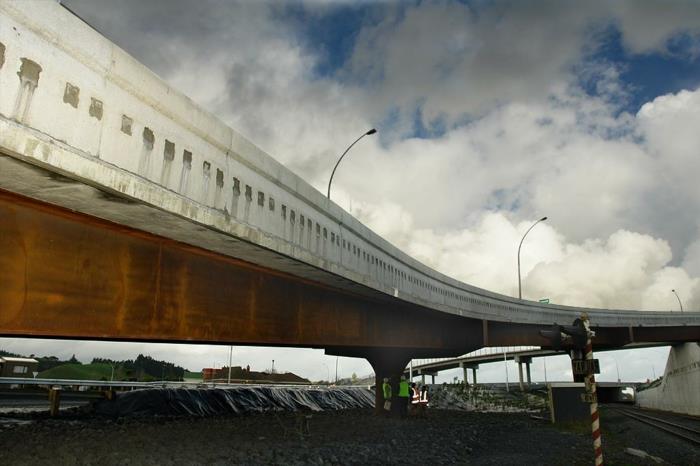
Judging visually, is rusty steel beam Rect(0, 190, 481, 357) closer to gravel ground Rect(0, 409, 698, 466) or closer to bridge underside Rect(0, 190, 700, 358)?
bridge underside Rect(0, 190, 700, 358)

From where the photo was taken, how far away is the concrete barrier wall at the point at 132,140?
17.8ft

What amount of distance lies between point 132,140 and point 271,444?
11.9 m

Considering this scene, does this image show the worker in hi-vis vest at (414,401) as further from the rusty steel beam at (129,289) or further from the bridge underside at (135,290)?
the rusty steel beam at (129,289)

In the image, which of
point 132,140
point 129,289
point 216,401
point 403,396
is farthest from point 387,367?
point 132,140

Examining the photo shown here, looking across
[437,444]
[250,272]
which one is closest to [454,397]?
[437,444]

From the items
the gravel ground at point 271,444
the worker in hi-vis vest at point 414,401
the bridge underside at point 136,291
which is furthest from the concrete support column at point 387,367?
the bridge underside at point 136,291

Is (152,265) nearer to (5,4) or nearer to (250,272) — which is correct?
(250,272)

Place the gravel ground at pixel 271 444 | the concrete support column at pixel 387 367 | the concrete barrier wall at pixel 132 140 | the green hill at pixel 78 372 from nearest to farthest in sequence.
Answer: the concrete barrier wall at pixel 132 140, the gravel ground at pixel 271 444, the concrete support column at pixel 387 367, the green hill at pixel 78 372

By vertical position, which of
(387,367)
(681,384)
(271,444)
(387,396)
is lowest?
(271,444)

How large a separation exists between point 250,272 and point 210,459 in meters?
5.58

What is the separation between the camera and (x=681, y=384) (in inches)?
2106

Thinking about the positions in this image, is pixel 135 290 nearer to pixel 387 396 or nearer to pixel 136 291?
pixel 136 291

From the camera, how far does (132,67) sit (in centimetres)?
680

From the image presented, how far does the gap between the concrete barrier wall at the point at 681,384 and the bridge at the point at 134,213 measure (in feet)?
165
